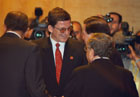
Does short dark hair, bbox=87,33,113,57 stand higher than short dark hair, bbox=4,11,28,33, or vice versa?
short dark hair, bbox=4,11,28,33

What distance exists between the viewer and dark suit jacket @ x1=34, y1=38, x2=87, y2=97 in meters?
3.37

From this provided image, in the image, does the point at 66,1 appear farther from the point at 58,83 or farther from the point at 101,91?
the point at 101,91

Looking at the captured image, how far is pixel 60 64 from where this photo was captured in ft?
11.4

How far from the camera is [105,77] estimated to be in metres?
2.60

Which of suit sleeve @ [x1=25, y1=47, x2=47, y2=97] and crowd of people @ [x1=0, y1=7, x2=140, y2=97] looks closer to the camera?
crowd of people @ [x1=0, y1=7, x2=140, y2=97]

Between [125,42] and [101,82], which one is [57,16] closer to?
[125,42]

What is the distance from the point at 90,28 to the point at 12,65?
92 centimetres

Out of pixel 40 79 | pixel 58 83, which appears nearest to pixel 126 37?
pixel 58 83

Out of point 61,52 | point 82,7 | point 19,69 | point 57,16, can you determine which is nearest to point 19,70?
point 19,69

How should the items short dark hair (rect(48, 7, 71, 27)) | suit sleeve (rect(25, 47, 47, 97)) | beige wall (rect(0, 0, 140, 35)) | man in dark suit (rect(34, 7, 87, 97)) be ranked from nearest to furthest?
suit sleeve (rect(25, 47, 47, 97)) → man in dark suit (rect(34, 7, 87, 97)) → short dark hair (rect(48, 7, 71, 27)) → beige wall (rect(0, 0, 140, 35))

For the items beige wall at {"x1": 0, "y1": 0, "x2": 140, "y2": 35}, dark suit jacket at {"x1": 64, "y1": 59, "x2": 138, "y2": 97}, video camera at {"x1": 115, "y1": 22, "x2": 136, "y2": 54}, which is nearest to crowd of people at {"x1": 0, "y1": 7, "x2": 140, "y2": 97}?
dark suit jacket at {"x1": 64, "y1": 59, "x2": 138, "y2": 97}

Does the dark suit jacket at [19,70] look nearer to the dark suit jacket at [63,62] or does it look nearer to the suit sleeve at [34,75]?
the suit sleeve at [34,75]

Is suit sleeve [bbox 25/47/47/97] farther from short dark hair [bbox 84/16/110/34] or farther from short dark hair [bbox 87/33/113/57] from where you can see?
short dark hair [bbox 84/16/110/34]

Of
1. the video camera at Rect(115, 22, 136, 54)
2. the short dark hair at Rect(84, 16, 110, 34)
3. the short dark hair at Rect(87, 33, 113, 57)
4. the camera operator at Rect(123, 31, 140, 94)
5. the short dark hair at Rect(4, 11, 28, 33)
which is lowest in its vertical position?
the camera operator at Rect(123, 31, 140, 94)
